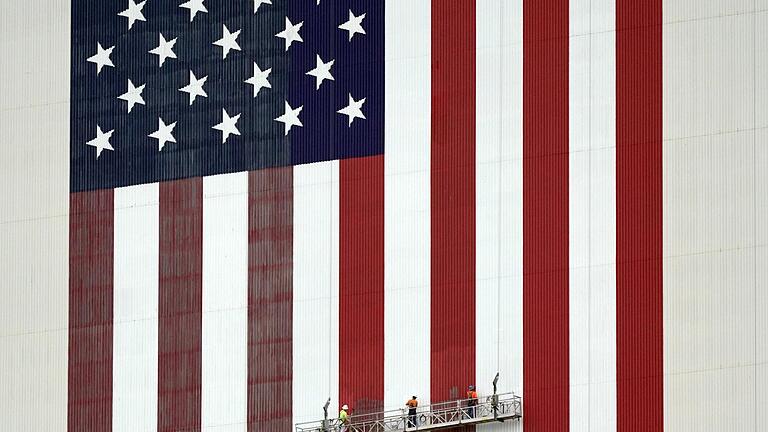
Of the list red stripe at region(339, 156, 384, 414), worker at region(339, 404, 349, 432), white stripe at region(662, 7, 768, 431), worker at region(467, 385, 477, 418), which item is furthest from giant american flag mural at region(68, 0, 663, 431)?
white stripe at region(662, 7, 768, 431)

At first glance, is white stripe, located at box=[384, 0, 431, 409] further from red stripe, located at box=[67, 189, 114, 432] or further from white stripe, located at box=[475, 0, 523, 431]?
red stripe, located at box=[67, 189, 114, 432]

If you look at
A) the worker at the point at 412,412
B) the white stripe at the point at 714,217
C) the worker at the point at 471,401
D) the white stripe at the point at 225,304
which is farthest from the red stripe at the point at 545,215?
the white stripe at the point at 225,304

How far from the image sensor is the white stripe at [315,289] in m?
54.9

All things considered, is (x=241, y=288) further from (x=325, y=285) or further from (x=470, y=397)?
(x=470, y=397)

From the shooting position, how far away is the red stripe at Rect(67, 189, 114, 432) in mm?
57625

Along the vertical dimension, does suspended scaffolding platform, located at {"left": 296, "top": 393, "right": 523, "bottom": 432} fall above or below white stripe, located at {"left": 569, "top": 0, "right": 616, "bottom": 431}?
below

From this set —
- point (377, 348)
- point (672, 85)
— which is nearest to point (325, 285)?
point (377, 348)

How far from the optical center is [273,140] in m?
57.2

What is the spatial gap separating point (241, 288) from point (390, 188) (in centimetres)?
544

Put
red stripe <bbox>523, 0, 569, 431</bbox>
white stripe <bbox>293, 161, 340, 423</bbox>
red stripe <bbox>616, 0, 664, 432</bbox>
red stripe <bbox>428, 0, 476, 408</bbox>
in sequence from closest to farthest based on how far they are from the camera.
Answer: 1. red stripe <bbox>616, 0, 664, 432</bbox>
2. red stripe <bbox>523, 0, 569, 431</bbox>
3. red stripe <bbox>428, 0, 476, 408</bbox>
4. white stripe <bbox>293, 161, 340, 423</bbox>

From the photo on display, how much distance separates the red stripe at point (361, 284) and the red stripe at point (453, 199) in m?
1.63

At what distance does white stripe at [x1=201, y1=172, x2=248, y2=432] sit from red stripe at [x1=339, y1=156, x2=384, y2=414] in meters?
3.15

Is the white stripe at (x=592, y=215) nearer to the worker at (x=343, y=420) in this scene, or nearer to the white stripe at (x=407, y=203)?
the white stripe at (x=407, y=203)

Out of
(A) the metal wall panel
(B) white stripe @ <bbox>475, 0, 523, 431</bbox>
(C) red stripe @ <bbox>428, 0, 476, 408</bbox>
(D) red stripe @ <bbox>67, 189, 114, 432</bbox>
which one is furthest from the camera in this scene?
(A) the metal wall panel
